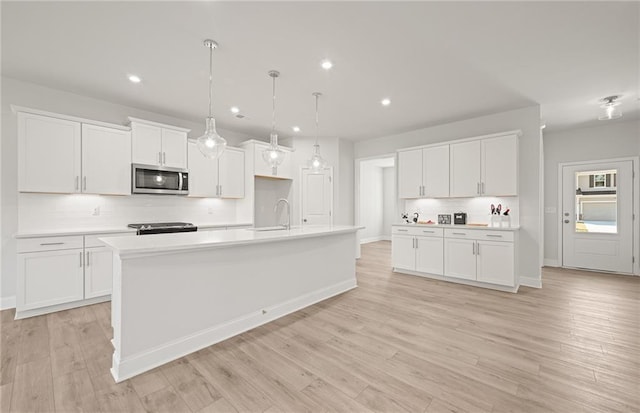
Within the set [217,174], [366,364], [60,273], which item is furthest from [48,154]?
[366,364]

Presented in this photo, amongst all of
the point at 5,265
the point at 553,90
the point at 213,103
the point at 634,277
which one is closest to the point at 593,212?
the point at 634,277

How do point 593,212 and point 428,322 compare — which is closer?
point 428,322

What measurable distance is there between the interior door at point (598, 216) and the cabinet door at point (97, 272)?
814 centimetres

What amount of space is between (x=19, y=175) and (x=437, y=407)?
480cm

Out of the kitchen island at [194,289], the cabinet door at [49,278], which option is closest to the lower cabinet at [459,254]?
the kitchen island at [194,289]

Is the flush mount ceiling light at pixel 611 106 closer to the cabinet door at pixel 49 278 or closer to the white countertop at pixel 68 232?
the white countertop at pixel 68 232

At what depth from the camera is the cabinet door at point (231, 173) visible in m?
5.17

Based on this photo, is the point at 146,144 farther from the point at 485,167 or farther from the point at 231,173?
the point at 485,167

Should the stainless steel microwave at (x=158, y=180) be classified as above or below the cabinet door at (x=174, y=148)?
below

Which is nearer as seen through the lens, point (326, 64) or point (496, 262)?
point (326, 64)

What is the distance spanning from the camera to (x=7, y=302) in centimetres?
342

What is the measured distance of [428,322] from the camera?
9.98ft

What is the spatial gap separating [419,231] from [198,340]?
393 cm

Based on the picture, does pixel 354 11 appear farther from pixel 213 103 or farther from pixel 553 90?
pixel 553 90
